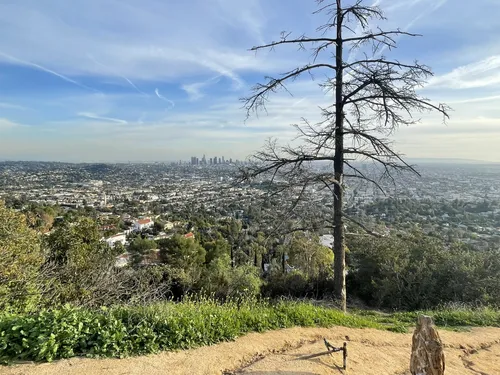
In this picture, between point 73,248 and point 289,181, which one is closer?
point 289,181

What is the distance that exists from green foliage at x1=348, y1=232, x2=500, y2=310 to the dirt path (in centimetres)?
381

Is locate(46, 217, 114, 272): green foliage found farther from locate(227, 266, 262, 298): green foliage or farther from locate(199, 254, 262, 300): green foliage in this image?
locate(227, 266, 262, 298): green foliage

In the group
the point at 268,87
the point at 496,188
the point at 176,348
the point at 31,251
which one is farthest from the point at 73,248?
the point at 496,188

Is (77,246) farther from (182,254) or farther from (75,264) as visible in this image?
(182,254)

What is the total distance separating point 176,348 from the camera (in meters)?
3.99

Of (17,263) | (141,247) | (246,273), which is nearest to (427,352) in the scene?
(17,263)

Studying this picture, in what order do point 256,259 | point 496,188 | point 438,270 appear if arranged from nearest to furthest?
1. point 438,270
2. point 256,259
3. point 496,188

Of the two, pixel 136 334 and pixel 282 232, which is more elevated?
pixel 282 232

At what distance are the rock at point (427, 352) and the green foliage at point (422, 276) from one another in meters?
5.51

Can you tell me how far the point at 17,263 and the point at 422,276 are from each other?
37.0 feet

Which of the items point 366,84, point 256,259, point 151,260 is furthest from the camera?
point 256,259

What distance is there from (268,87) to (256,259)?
18.5m

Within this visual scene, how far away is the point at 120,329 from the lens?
396 cm

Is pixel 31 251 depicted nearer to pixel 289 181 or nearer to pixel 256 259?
pixel 289 181
